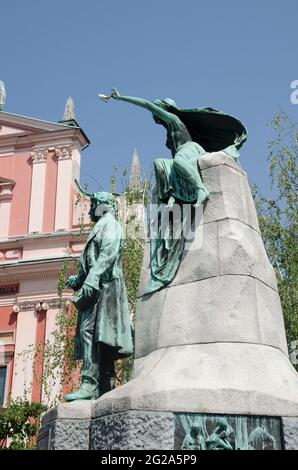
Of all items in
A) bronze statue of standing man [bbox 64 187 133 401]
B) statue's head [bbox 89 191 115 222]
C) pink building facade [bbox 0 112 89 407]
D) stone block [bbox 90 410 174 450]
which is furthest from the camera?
pink building facade [bbox 0 112 89 407]

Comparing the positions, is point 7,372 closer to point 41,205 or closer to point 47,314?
point 47,314

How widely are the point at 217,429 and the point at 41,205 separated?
19154 mm

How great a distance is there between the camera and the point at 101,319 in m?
5.83

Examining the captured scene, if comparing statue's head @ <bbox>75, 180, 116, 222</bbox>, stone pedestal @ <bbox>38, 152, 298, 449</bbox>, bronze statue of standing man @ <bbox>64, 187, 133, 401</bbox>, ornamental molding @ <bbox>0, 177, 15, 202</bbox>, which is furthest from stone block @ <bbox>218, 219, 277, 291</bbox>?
ornamental molding @ <bbox>0, 177, 15, 202</bbox>

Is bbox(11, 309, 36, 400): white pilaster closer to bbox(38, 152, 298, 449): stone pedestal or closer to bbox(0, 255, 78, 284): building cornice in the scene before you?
bbox(0, 255, 78, 284): building cornice

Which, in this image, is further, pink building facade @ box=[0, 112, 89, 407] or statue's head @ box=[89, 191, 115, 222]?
pink building facade @ box=[0, 112, 89, 407]

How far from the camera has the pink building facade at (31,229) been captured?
21219 mm

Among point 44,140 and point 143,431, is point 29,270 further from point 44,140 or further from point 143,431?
point 143,431

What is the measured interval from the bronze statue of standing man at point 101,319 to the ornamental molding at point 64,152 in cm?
1808

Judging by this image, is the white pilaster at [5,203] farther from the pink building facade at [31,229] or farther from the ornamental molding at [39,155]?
the ornamental molding at [39,155]

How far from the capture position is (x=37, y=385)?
20.1 m

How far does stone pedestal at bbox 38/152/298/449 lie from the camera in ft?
15.7

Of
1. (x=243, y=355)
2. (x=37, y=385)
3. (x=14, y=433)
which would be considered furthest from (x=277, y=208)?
(x=243, y=355)

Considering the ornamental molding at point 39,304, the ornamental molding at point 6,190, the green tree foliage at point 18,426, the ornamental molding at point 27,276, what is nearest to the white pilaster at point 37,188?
the ornamental molding at point 6,190
